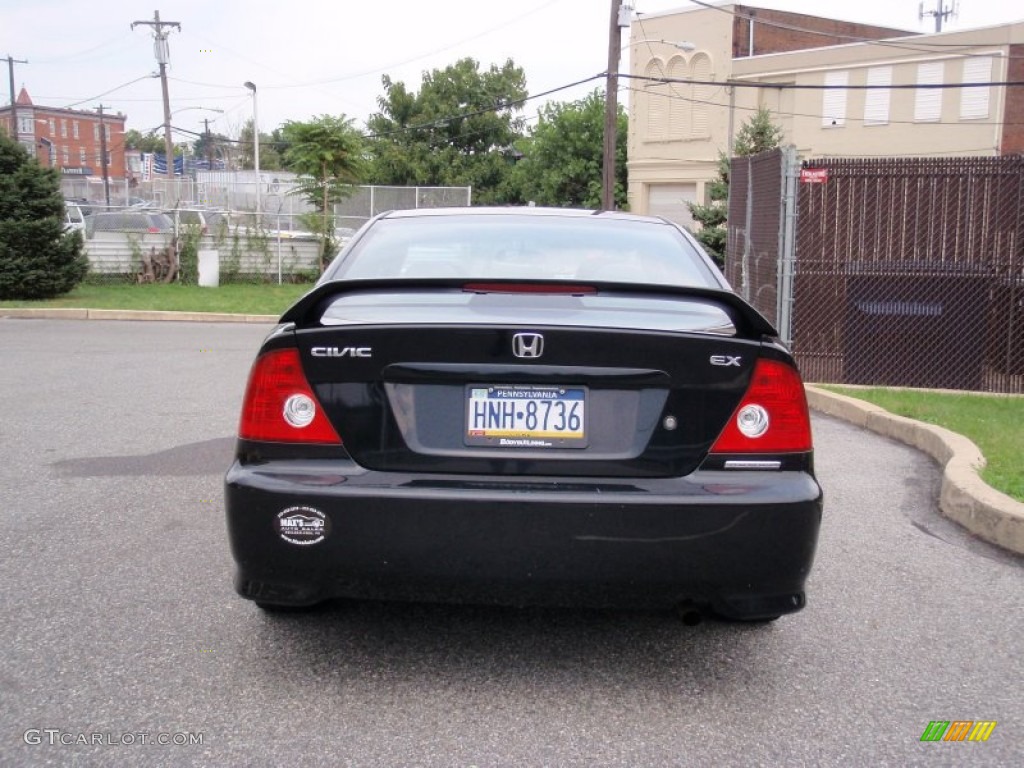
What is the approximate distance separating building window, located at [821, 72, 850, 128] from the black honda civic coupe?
3346 cm

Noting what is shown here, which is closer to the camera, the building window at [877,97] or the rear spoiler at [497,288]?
the rear spoiler at [497,288]

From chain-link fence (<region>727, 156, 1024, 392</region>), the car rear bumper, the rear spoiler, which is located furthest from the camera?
chain-link fence (<region>727, 156, 1024, 392</region>)

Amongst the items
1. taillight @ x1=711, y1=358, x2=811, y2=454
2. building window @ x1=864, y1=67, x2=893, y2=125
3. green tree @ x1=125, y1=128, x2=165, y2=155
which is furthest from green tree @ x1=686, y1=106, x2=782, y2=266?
green tree @ x1=125, y1=128, x2=165, y2=155

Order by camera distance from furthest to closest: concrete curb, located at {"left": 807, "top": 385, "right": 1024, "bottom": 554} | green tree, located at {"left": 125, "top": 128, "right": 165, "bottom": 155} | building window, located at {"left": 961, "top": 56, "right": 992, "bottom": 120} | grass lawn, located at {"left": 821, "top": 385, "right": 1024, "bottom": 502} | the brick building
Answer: green tree, located at {"left": 125, "top": 128, "right": 165, "bottom": 155}, the brick building, building window, located at {"left": 961, "top": 56, "right": 992, "bottom": 120}, grass lawn, located at {"left": 821, "top": 385, "right": 1024, "bottom": 502}, concrete curb, located at {"left": 807, "top": 385, "right": 1024, "bottom": 554}

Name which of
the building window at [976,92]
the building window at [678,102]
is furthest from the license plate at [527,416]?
the building window at [678,102]

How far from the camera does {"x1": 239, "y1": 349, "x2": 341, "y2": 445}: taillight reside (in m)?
3.27

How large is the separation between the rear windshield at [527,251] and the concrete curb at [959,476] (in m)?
2.19

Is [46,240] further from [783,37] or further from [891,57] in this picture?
[783,37]

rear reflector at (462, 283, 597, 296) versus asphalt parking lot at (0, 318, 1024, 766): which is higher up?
rear reflector at (462, 283, 597, 296)

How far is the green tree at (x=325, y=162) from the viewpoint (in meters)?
24.7

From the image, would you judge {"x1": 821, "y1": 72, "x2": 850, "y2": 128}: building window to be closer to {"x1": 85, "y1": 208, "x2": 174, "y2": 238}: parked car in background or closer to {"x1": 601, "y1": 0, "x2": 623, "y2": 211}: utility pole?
{"x1": 601, "y1": 0, "x2": 623, "y2": 211}: utility pole

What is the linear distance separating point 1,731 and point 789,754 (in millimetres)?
2271

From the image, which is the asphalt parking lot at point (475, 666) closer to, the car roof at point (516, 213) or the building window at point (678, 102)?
the car roof at point (516, 213)

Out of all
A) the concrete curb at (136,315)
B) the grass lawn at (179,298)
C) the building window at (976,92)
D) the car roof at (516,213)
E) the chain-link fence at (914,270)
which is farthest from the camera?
Answer: the building window at (976,92)
